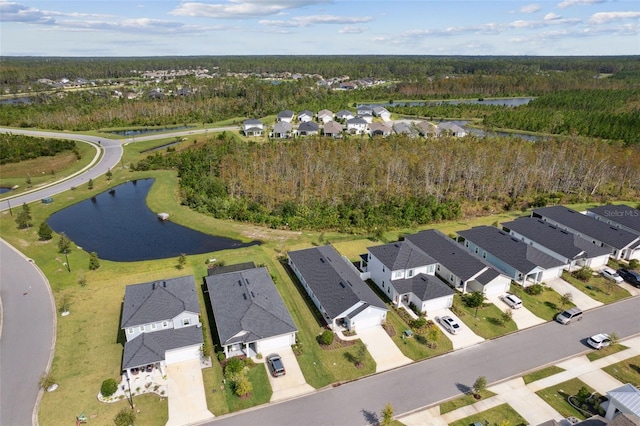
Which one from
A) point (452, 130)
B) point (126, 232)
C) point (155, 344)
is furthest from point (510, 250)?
point (452, 130)

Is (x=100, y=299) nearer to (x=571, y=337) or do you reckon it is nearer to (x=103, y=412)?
(x=103, y=412)

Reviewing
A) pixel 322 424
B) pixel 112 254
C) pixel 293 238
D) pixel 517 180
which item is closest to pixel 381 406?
pixel 322 424

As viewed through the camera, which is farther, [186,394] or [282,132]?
[282,132]

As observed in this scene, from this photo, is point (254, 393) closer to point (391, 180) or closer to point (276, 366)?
point (276, 366)

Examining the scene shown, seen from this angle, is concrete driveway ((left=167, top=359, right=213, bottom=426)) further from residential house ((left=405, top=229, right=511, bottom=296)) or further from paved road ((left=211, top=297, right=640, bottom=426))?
residential house ((left=405, top=229, right=511, bottom=296))

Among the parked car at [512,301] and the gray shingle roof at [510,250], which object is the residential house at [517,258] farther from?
the parked car at [512,301]

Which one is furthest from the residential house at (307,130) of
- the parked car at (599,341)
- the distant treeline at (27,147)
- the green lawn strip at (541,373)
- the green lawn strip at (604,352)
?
the green lawn strip at (541,373)
